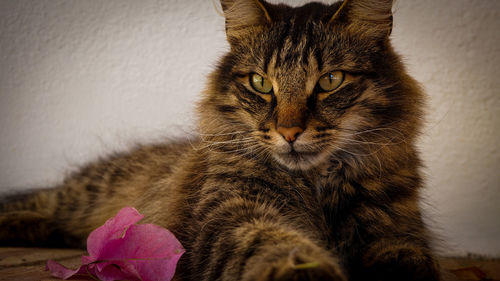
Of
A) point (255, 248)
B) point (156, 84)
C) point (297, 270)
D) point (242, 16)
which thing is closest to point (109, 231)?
point (255, 248)

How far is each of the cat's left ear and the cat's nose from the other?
34 cm

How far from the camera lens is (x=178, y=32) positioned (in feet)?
6.00

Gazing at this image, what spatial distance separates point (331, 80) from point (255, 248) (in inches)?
19.0

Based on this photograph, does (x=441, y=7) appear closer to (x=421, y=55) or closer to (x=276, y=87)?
(x=421, y=55)

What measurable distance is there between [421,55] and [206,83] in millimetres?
880

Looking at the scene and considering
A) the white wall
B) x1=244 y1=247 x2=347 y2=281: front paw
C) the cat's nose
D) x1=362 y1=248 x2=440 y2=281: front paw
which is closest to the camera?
x1=244 y1=247 x2=347 y2=281: front paw

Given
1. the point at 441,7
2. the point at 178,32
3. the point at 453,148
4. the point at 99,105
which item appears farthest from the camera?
the point at 99,105

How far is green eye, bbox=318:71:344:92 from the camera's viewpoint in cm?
105

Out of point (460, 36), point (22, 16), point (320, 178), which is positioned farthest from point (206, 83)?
point (22, 16)

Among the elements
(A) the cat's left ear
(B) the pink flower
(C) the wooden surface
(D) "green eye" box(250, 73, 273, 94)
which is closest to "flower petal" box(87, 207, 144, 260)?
(B) the pink flower

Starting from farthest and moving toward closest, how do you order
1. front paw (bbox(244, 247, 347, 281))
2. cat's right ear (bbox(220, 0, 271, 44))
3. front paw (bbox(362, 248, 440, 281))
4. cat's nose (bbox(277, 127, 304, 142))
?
cat's right ear (bbox(220, 0, 271, 44)) < cat's nose (bbox(277, 127, 304, 142)) < front paw (bbox(362, 248, 440, 281)) < front paw (bbox(244, 247, 347, 281))

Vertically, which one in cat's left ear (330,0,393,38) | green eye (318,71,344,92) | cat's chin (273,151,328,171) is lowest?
cat's chin (273,151,328,171)

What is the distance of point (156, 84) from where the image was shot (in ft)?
6.20

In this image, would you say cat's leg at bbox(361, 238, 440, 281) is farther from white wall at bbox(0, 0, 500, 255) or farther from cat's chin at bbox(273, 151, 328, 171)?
white wall at bbox(0, 0, 500, 255)
